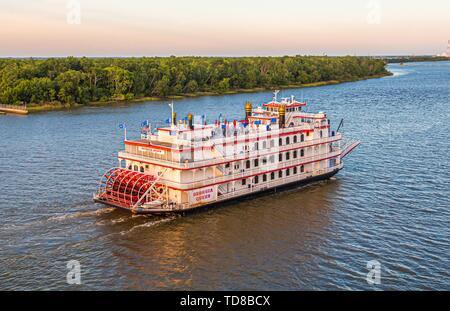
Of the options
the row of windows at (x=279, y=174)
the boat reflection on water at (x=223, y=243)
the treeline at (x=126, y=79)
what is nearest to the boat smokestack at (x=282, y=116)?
the row of windows at (x=279, y=174)

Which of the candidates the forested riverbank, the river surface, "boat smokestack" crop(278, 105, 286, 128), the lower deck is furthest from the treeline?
the lower deck

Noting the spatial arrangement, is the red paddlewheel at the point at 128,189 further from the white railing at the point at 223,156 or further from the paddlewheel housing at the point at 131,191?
the white railing at the point at 223,156

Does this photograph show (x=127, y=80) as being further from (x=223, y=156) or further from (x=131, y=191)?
(x=131, y=191)

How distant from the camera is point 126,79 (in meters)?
140

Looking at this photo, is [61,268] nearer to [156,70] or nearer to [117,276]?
[117,276]

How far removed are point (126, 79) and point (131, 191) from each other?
105 m

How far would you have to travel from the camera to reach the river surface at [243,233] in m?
30.9

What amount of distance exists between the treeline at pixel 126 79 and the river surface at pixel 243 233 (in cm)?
6566

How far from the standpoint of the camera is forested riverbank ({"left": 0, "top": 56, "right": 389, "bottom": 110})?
124 m

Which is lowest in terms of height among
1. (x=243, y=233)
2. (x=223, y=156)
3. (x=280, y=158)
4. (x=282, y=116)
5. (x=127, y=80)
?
(x=243, y=233)
